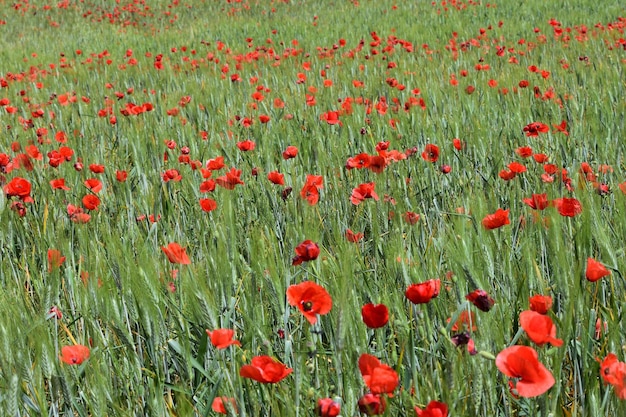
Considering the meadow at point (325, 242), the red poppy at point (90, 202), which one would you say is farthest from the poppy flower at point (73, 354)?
the red poppy at point (90, 202)

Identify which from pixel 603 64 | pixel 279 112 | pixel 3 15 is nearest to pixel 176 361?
pixel 279 112

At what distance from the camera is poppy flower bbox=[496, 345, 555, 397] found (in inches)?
26.2

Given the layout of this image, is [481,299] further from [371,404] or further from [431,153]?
[431,153]

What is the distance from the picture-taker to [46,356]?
3.05ft

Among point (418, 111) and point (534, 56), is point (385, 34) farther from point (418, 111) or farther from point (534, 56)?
point (418, 111)

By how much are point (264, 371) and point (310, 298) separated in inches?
7.0

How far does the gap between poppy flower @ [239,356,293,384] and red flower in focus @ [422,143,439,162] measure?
4.61ft

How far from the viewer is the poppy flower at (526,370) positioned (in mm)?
665

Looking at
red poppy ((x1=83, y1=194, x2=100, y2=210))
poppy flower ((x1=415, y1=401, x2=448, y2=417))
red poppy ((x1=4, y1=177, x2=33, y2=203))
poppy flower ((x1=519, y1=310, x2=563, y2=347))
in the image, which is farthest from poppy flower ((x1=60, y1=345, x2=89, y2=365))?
red poppy ((x1=4, y1=177, x2=33, y2=203))

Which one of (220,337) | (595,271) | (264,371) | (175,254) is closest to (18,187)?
(175,254)

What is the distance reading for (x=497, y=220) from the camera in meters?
1.21

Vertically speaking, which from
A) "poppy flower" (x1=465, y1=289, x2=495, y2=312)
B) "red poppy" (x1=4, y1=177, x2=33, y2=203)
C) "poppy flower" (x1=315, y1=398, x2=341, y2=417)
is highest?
"poppy flower" (x1=465, y1=289, x2=495, y2=312)

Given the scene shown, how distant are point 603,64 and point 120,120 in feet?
9.25

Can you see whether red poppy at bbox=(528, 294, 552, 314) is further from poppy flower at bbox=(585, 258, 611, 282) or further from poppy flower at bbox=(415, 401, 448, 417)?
poppy flower at bbox=(415, 401, 448, 417)
